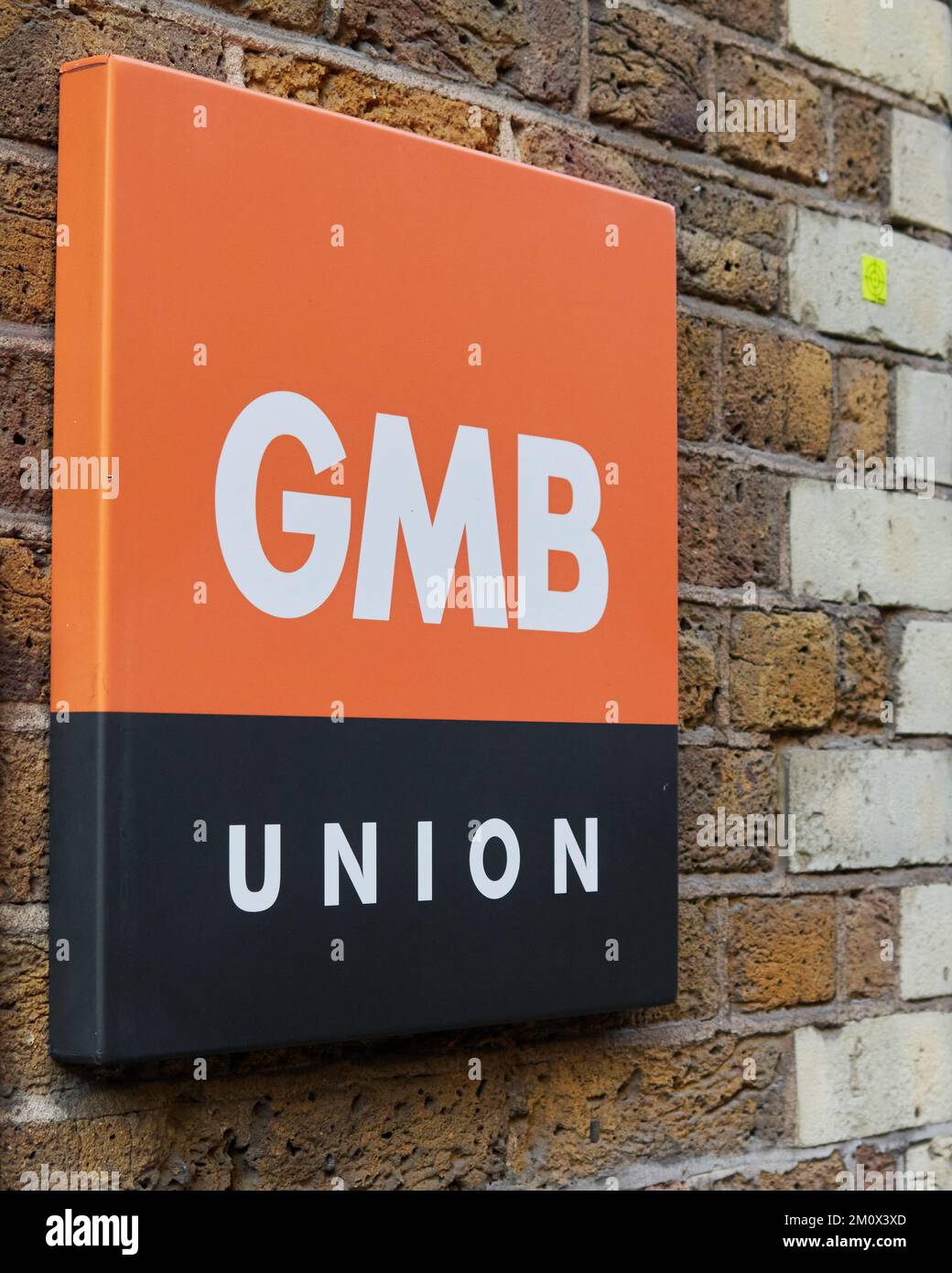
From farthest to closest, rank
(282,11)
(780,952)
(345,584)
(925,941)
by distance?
(925,941), (780,952), (282,11), (345,584)

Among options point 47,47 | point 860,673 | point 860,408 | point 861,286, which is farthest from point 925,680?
point 47,47

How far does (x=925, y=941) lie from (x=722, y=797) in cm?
54

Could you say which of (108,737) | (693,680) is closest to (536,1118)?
(693,680)

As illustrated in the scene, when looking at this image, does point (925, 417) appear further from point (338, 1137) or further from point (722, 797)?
point (338, 1137)

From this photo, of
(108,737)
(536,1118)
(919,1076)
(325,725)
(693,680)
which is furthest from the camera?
(919,1076)

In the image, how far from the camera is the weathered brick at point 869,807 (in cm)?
251

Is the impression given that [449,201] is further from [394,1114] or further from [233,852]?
[394,1114]

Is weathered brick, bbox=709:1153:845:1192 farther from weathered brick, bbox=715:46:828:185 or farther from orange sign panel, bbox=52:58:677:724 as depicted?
weathered brick, bbox=715:46:828:185

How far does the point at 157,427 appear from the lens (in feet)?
5.60

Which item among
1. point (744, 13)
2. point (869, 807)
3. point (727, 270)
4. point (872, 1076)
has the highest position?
point (744, 13)

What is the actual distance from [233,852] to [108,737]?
0.20 meters

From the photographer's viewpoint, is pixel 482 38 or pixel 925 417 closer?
pixel 482 38

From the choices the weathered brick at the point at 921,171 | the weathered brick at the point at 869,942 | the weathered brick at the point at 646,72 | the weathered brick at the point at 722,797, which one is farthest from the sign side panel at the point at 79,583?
the weathered brick at the point at 921,171

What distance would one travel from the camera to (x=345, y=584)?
73.0 inches
